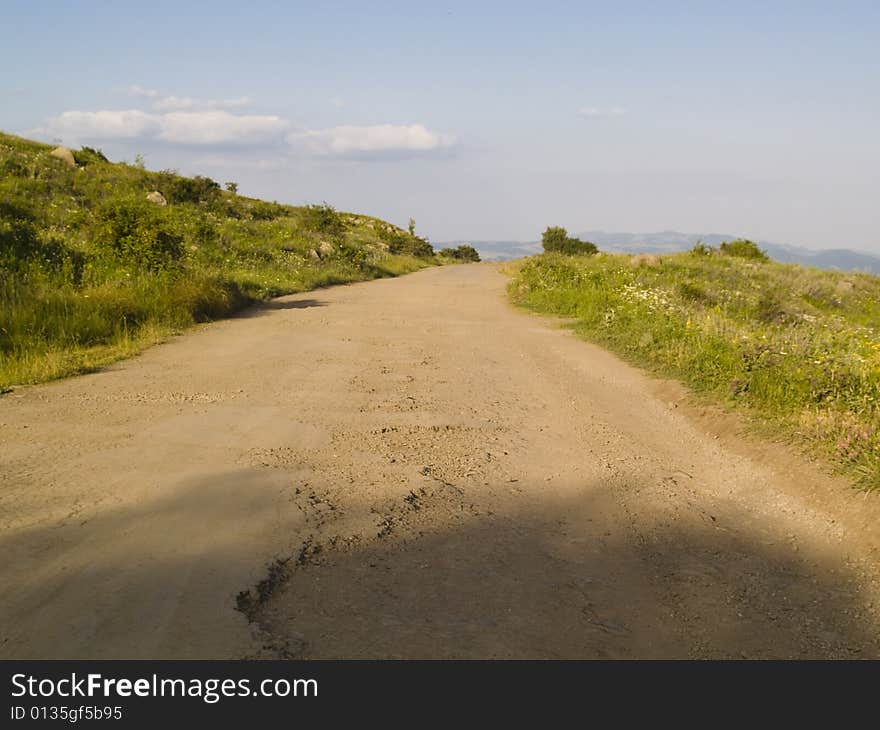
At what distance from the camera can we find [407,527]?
3.91 meters

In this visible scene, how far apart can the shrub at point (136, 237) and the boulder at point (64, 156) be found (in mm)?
17659

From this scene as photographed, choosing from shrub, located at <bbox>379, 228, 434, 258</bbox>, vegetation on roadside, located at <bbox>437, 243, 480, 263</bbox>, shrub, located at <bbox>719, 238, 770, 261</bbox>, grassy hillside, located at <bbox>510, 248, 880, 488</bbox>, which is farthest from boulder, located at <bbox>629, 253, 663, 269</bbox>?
vegetation on roadside, located at <bbox>437, 243, 480, 263</bbox>

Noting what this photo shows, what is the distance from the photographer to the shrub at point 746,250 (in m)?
36.7

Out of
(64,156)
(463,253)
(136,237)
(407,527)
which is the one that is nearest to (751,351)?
(407,527)

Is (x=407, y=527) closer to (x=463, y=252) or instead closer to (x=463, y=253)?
(x=463, y=253)

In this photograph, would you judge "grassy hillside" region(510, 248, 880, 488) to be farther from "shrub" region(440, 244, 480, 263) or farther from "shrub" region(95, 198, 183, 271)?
"shrub" region(440, 244, 480, 263)

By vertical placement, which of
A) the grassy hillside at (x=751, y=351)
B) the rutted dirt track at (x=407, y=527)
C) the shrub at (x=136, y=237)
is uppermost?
the shrub at (x=136, y=237)

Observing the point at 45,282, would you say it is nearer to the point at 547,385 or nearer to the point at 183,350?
the point at 183,350

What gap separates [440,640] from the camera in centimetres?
287

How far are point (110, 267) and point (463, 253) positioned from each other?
155 ft

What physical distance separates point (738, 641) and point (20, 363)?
7.00m

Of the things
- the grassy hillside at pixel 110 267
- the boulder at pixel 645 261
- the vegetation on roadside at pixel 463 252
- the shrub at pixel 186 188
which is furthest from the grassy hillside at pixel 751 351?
the vegetation on roadside at pixel 463 252

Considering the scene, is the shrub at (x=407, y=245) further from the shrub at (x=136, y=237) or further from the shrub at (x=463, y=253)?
the shrub at (x=136, y=237)

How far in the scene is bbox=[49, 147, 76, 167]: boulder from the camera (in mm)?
28147
